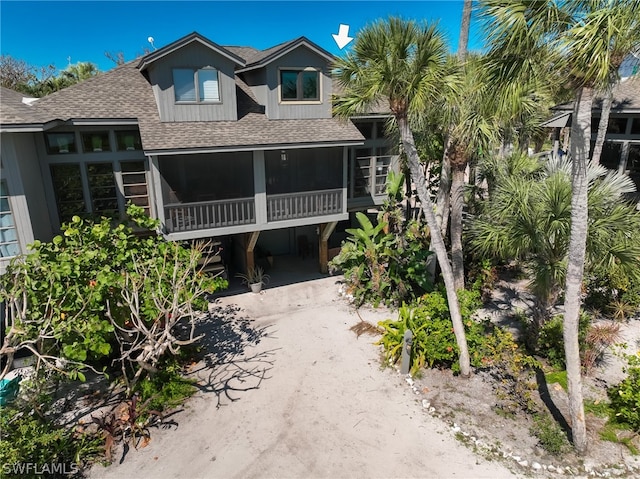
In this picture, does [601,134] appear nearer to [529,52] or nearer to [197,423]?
[529,52]

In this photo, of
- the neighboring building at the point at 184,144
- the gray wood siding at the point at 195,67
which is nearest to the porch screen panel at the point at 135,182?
the neighboring building at the point at 184,144

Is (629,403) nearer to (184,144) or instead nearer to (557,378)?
(557,378)

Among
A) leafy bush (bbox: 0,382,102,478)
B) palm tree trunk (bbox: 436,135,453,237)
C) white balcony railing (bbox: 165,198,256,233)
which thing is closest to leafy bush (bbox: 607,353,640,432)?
palm tree trunk (bbox: 436,135,453,237)

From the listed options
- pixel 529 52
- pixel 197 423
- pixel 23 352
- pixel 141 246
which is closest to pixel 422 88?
pixel 529 52

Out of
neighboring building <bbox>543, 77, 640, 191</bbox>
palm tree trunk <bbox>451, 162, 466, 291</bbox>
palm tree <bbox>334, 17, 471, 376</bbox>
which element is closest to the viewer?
palm tree <bbox>334, 17, 471, 376</bbox>

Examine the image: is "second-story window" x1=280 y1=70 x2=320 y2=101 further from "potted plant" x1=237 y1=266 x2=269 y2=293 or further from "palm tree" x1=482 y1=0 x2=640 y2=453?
"palm tree" x1=482 y1=0 x2=640 y2=453
